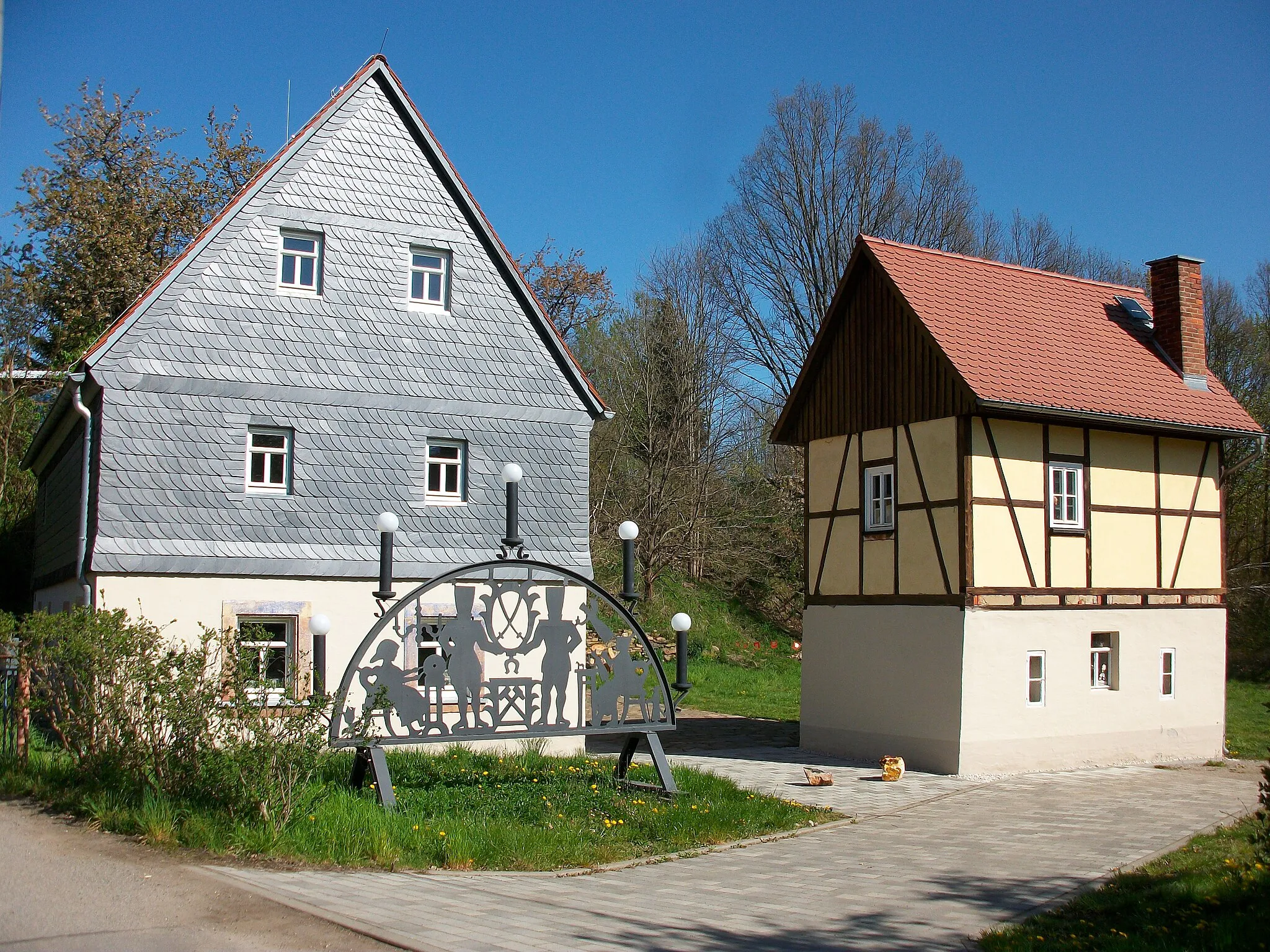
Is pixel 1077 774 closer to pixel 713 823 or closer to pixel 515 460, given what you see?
pixel 713 823

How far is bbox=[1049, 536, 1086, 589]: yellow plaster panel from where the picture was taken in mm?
18406

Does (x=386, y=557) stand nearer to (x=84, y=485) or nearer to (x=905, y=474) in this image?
(x=84, y=485)

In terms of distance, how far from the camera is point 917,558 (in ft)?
60.7

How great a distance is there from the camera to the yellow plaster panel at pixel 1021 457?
1809 centimetres

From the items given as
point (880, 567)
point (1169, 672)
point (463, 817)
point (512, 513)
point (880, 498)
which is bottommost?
point (463, 817)

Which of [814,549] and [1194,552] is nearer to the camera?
[1194,552]

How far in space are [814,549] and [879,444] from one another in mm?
2441

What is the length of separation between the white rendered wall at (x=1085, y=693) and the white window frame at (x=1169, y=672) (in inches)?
1.8

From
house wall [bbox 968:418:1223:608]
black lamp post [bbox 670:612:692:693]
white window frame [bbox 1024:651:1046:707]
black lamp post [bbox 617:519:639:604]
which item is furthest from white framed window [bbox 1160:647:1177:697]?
black lamp post [bbox 617:519:639:604]

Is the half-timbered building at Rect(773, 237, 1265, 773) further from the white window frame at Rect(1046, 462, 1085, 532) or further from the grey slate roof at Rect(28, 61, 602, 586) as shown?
the grey slate roof at Rect(28, 61, 602, 586)

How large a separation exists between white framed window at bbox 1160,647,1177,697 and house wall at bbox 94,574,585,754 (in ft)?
31.9

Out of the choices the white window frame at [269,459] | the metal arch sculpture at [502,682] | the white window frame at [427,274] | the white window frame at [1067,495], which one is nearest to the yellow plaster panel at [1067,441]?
the white window frame at [1067,495]

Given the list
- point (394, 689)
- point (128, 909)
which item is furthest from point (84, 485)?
point (128, 909)

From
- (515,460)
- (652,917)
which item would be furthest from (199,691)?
(515,460)
